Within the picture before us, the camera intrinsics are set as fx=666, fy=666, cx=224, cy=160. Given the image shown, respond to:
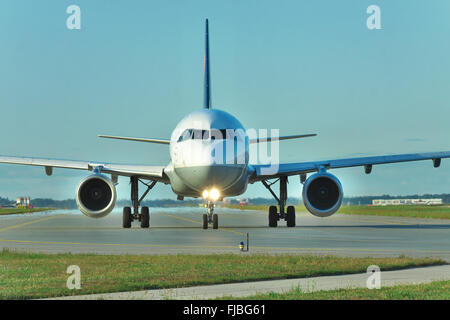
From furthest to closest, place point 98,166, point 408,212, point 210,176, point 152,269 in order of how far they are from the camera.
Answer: point 408,212 → point 98,166 → point 210,176 → point 152,269

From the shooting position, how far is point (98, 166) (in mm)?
31359

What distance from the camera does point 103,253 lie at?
59.6 feet

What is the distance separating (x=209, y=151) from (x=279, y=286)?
48.0 feet

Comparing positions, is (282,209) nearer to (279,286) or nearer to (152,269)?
(152,269)

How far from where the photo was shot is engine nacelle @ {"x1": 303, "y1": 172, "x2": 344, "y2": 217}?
29.9 meters

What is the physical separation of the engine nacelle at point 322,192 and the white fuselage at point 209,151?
3.46 m

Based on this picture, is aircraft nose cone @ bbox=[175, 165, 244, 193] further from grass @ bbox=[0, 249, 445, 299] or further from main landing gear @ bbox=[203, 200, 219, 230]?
grass @ bbox=[0, 249, 445, 299]

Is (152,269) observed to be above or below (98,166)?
below

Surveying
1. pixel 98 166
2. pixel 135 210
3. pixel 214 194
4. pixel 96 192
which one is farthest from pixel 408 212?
pixel 96 192

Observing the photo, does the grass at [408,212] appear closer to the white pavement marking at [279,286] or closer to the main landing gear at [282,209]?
the main landing gear at [282,209]

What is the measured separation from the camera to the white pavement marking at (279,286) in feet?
34.5

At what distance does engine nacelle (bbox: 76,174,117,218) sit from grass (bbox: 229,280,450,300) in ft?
64.6

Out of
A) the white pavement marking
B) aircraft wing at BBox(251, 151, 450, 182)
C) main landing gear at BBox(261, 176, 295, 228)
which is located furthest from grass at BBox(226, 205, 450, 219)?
the white pavement marking
